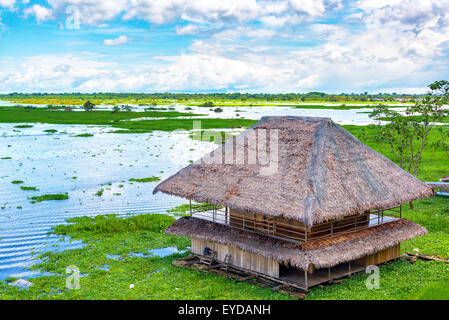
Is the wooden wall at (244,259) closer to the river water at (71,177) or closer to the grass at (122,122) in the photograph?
the river water at (71,177)

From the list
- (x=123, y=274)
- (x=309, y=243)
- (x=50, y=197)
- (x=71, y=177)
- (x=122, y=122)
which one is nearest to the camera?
(x=309, y=243)

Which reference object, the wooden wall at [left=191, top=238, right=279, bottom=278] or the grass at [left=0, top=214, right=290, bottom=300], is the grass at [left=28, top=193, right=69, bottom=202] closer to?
the grass at [left=0, top=214, right=290, bottom=300]

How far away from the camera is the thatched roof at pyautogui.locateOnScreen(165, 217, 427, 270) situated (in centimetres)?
1435

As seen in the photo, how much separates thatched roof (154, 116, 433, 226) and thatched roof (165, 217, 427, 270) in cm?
118

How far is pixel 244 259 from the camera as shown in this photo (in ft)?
54.1

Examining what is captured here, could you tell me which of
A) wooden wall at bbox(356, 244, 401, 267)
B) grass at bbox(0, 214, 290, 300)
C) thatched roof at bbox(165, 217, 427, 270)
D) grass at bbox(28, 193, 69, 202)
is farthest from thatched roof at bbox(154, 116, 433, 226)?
grass at bbox(28, 193, 69, 202)

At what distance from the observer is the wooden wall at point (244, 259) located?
15656 mm

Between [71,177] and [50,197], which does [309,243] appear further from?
[71,177]

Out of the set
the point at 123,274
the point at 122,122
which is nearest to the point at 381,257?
the point at 123,274

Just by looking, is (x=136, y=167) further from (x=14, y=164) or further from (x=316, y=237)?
(x=316, y=237)

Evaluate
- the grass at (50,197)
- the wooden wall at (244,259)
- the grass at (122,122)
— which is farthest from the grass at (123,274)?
the grass at (122,122)

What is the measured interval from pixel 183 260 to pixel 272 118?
22.7 feet

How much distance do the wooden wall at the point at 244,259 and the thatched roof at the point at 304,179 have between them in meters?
1.97

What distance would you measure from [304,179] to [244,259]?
152 inches
